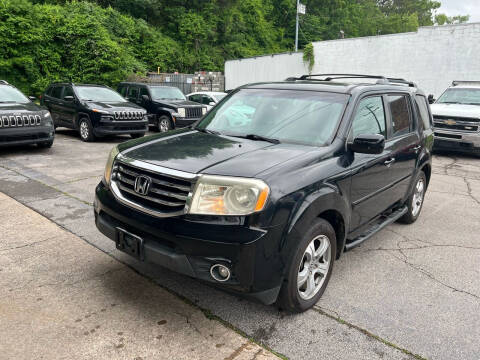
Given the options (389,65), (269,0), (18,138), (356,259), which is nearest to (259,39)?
(269,0)

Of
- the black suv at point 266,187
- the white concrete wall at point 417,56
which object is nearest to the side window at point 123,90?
the black suv at point 266,187

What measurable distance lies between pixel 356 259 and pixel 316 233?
4.71 feet

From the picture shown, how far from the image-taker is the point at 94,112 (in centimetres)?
1060

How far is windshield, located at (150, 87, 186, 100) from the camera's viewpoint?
13.5 m

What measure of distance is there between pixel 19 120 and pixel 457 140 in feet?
34.1

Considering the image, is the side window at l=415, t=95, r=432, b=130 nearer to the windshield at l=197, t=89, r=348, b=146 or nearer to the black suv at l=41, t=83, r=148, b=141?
the windshield at l=197, t=89, r=348, b=146

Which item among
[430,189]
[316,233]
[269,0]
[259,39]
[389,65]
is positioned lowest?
[430,189]

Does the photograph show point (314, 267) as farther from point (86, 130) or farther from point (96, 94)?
point (96, 94)

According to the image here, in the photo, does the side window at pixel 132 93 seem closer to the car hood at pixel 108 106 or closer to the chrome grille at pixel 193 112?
the chrome grille at pixel 193 112

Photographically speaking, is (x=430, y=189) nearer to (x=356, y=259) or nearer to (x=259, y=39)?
(x=356, y=259)

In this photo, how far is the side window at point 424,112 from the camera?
16.6 ft

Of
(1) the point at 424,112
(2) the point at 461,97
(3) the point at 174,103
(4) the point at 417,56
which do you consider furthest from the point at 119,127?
(4) the point at 417,56

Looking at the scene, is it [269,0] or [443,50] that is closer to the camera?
[443,50]

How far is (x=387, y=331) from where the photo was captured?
2930 mm
